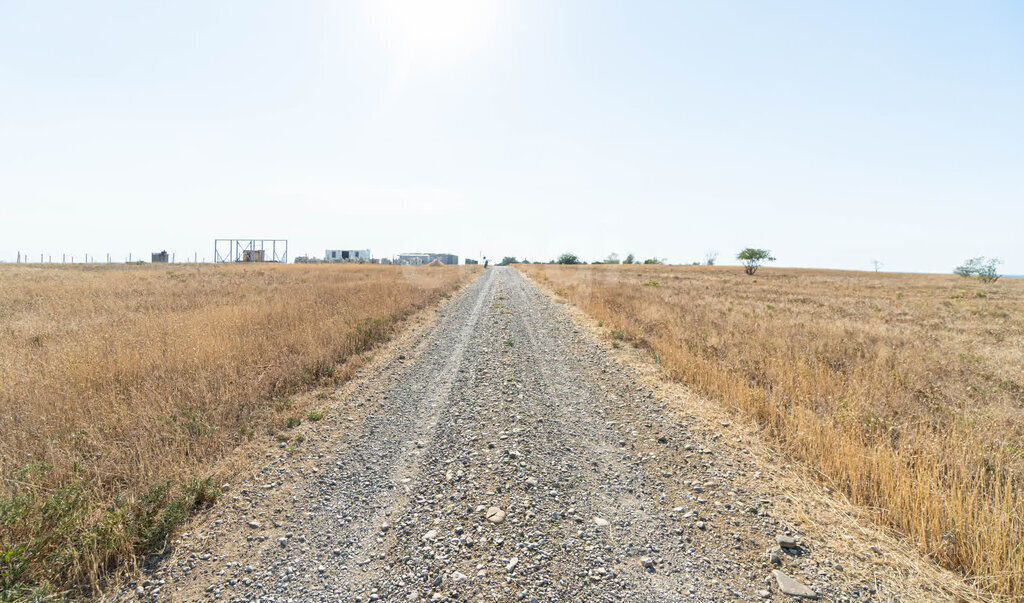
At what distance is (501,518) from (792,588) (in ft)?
9.15

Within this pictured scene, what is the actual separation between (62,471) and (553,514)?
5904mm

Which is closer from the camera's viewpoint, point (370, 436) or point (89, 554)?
point (89, 554)

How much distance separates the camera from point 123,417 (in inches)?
223

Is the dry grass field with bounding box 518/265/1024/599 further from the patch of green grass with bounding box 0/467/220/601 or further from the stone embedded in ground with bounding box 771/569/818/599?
the patch of green grass with bounding box 0/467/220/601

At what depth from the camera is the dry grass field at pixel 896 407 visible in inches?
149

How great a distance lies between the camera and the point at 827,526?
414cm

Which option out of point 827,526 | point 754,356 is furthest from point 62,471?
point 754,356

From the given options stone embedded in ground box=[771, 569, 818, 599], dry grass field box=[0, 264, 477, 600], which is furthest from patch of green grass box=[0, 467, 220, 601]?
stone embedded in ground box=[771, 569, 818, 599]

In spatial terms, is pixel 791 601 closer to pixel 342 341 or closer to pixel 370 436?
pixel 370 436

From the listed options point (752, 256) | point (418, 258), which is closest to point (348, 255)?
point (418, 258)

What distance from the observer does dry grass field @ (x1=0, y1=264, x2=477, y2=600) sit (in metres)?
3.53

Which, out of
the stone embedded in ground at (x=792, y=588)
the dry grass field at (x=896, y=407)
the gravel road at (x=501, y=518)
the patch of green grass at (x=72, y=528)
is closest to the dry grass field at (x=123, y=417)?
the patch of green grass at (x=72, y=528)

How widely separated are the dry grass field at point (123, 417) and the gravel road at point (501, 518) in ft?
1.99

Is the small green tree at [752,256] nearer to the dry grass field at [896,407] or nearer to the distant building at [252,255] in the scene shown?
the dry grass field at [896,407]
